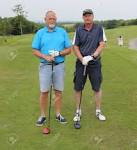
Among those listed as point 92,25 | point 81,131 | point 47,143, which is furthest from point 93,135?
point 92,25

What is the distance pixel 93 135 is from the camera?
7.93 m

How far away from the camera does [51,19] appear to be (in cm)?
817

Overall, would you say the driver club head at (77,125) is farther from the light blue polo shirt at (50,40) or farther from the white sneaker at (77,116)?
the light blue polo shirt at (50,40)

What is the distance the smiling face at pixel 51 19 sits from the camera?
321 inches

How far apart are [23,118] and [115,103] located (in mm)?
2442

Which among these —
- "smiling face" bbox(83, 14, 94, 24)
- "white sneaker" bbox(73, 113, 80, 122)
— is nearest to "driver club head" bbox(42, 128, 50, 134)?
"white sneaker" bbox(73, 113, 80, 122)

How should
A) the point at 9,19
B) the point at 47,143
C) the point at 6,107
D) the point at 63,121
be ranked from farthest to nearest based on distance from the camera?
the point at 9,19 → the point at 6,107 → the point at 63,121 → the point at 47,143

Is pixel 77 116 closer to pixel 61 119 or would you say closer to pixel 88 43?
pixel 61 119

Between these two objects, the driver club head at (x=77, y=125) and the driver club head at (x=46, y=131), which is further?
the driver club head at (x=77, y=125)

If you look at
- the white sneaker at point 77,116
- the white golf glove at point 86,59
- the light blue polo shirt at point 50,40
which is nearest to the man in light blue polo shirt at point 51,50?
the light blue polo shirt at point 50,40

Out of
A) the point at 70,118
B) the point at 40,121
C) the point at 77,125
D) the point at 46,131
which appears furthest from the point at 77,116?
the point at 46,131

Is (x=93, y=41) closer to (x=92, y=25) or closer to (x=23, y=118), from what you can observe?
(x=92, y=25)

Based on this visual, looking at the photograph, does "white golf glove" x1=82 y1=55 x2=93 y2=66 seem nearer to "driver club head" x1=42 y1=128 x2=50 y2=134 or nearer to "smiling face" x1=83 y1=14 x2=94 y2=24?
"smiling face" x1=83 y1=14 x2=94 y2=24

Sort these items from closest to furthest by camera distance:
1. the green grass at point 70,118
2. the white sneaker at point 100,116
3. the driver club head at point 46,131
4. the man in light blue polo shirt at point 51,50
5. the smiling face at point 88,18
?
the green grass at point 70,118 < the driver club head at point 46,131 < the man in light blue polo shirt at point 51,50 < the smiling face at point 88,18 < the white sneaker at point 100,116
